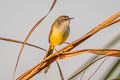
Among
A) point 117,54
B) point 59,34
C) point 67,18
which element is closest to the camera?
point 117,54

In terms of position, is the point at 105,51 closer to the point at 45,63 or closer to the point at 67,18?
the point at 45,63

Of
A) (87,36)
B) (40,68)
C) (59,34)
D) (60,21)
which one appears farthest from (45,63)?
(60,21)

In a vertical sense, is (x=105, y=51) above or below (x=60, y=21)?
below

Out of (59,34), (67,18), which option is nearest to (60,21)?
(67,18)

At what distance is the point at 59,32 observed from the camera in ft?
7.01

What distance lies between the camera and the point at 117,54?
0.55 metres

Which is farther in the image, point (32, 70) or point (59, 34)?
point (59, 34)

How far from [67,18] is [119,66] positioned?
1.81 m

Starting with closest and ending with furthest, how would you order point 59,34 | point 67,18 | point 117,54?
point 117,54, point 59,34, point 67,18

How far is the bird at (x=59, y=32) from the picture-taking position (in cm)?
205

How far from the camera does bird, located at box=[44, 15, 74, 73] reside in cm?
205

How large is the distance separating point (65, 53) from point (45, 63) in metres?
0.07

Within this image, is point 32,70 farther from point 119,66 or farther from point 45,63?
point 119,66

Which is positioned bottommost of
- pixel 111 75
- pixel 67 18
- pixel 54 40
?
pixel 111 75
